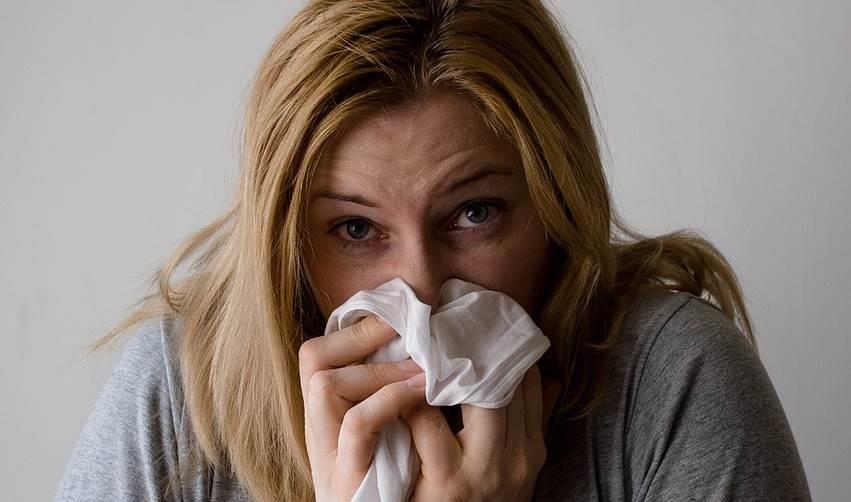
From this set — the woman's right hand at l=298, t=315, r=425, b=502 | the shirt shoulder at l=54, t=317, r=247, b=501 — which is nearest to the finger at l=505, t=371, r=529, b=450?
the woman's right hand at l=298, t=315, r=425, b=502

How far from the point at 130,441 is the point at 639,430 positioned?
620 millimetres

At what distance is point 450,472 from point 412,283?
21 cm

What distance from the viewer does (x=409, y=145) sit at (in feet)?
4.10

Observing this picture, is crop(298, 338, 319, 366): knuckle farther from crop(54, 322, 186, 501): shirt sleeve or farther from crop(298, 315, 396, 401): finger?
crop(54, 322, 186, 501): shirt sleeve

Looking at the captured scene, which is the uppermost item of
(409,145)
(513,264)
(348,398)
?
(409,145)


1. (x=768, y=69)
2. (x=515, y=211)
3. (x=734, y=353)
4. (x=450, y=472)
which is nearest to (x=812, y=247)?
(x=768, y=69)

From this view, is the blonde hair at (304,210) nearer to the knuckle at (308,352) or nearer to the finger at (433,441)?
the knuckle at (308,352)

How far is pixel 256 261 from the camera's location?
1342 millimetres

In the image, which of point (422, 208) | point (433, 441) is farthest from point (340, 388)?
point (422, 208)

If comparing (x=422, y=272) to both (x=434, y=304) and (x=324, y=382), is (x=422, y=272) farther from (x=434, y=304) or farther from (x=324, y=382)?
(x=324, y=382)

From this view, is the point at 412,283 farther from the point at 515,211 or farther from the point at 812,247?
the point at 812,247

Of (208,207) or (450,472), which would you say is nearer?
(450,472)

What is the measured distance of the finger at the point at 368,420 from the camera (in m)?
1.27

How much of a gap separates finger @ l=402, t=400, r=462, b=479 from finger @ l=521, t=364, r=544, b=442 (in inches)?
3.7
